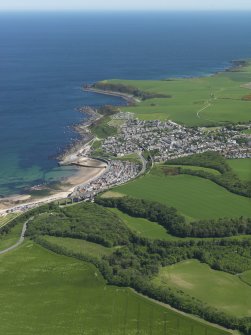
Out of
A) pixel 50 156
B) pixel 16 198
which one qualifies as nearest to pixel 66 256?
pixel 16 198

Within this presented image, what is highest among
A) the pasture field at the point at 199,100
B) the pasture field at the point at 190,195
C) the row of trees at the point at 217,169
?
the pasture field at the point at 199,100

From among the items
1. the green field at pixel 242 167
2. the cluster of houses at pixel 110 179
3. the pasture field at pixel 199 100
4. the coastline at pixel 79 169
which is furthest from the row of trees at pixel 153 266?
the pasture field at pixel 199 100

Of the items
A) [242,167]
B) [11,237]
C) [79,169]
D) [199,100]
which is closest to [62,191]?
[79,169]

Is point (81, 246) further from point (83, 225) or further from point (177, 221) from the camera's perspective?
point (177, 221)

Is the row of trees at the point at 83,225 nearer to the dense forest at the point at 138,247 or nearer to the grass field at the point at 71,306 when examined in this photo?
the dense forest at the point at 138,247

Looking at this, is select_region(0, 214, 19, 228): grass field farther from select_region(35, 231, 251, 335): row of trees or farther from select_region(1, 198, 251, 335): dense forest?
select_region(35, 231, 251, 335): row of trees

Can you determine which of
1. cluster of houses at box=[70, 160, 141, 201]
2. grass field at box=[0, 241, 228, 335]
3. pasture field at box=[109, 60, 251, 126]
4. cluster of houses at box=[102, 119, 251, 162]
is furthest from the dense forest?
pasture field at box=[109, 60, 251, 126]
